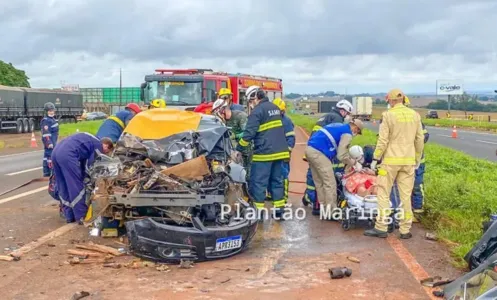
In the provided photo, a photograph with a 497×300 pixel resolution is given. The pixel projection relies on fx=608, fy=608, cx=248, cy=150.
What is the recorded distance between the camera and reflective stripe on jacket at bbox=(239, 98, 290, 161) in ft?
26.1

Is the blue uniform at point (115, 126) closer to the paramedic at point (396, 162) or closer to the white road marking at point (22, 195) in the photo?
the white road marking at point (22, 195)

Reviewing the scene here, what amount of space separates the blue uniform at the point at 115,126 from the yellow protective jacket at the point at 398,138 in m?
3.90

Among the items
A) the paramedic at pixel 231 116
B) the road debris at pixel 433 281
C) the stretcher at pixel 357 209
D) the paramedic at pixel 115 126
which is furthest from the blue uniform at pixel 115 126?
the road debris at pixel 433 281

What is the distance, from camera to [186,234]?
5.91 m

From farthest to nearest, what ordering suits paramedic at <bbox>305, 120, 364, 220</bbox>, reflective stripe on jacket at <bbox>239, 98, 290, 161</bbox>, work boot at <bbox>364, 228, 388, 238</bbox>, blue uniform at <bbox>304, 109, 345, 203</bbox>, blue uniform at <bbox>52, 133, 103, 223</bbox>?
blue uniform at <bbox>304, 109, 345, 203</bbox> → paramedic at <bbox>305, 120, 364, 220</bbox> → reflective stripe on jacket at <bbox>239, 98, 290, 161</bbox> → blue uniform at <bbox>52, 133, 103, 223</bbox> → work boot at <bbox>364, 228, 388, 238</bbox>

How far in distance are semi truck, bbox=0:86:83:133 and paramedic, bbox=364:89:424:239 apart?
1189 inches

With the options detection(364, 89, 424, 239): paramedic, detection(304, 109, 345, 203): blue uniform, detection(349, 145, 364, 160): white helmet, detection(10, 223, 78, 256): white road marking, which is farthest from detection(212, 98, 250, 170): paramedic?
detection(10, 223, 78, 256): white road marking

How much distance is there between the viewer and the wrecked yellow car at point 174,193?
19.6 ft

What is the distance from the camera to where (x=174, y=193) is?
6.18 meters

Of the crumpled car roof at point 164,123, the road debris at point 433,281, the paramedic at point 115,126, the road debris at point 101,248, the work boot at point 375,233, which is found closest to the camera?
the road debris at point 433,281

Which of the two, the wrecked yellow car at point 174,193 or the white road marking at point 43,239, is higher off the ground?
the wrecked yellow car at point 174,193

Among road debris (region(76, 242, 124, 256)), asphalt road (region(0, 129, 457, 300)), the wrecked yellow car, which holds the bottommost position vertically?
asphalt road (region(0, 129, 457, 300))

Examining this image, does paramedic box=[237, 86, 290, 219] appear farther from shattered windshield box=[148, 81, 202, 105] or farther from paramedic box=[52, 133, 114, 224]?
shattered windshield box=[148, 81, 202, 105]

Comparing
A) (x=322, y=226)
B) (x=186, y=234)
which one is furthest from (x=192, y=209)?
(x=322, y=226)
